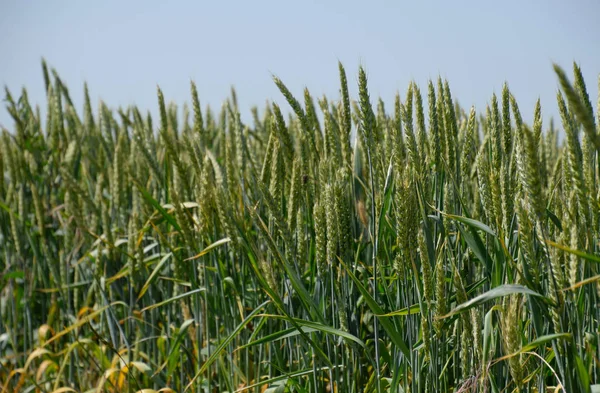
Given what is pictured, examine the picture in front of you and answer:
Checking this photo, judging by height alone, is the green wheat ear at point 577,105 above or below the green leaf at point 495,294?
above

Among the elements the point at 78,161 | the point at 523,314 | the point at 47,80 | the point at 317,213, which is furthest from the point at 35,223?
the point at 523,314

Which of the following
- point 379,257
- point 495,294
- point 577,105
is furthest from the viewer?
point 379,257

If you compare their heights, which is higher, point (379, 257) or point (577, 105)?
point (577, 105)

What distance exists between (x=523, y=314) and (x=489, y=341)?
36 cm

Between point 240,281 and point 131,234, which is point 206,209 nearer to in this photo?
point 240,281

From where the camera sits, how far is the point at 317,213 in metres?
1.42

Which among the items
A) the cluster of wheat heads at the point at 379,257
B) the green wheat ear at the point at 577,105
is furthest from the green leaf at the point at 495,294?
the green wheat ear at the point at 577,105

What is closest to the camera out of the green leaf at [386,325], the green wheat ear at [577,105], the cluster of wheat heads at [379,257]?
the green wheat ear at [577,105]

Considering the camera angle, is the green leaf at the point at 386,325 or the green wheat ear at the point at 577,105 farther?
the green leaf at the point at 386,325

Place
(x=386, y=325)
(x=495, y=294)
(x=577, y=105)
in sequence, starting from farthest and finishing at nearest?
(x=386, y=325) < (x=495, y=294) < (x=577, y=105)

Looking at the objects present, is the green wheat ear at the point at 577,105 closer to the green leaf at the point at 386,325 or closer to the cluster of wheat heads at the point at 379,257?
the cluster of wheat heads at the point at 379,257

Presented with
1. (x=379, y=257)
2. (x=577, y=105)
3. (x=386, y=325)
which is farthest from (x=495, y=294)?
(x=379, y=257)

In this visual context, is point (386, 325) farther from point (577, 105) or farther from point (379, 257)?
point (577, 105)

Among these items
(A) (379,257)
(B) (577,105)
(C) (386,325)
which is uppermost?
(B) (577,105)
